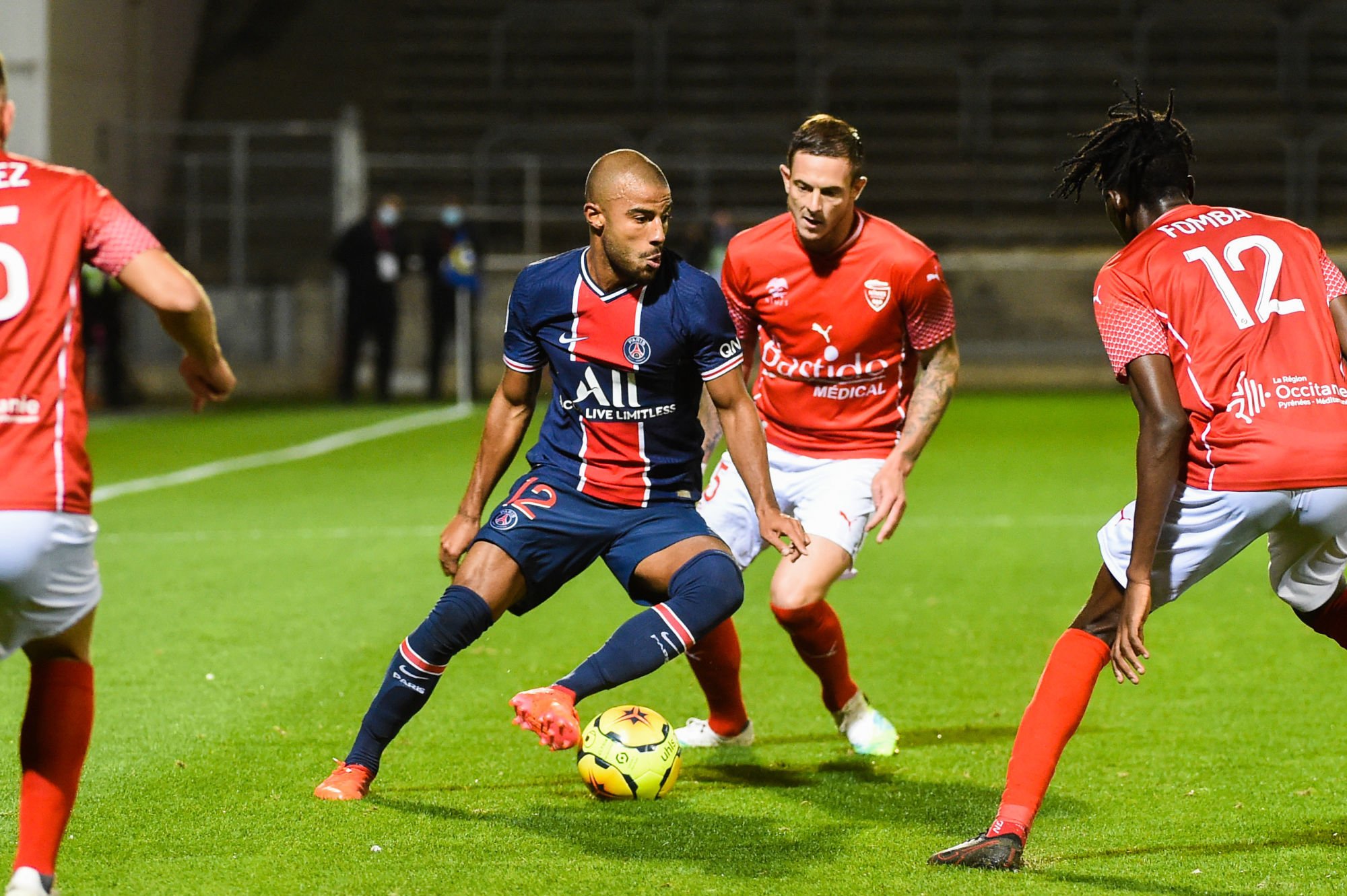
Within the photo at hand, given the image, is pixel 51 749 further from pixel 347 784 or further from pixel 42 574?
pixel 347 784

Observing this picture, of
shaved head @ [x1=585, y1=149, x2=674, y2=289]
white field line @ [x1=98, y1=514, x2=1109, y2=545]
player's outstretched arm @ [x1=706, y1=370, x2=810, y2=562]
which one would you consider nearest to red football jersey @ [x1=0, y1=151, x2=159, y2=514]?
shaved head @ [x1=585, y1=149, x2=674, y2=289]

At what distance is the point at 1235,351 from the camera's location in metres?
4.05

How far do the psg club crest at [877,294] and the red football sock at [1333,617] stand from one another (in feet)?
5.55

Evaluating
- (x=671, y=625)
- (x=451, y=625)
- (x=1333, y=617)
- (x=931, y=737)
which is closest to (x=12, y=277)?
(x=451, y=625)

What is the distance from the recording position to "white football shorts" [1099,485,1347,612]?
13.3 ft

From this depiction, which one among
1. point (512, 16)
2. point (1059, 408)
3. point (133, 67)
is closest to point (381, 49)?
point (512, 16)

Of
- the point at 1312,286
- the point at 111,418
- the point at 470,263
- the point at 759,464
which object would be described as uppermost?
the point at 1312,286

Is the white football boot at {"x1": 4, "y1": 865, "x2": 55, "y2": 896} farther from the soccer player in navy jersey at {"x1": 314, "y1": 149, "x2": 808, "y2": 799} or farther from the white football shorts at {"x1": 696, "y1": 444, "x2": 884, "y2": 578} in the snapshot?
the white football shorts at {"x1": 696, "y1": 444, "x2": 884, "y2": 578}

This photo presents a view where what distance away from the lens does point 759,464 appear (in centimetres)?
463

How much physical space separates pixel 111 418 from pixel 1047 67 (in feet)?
48.6

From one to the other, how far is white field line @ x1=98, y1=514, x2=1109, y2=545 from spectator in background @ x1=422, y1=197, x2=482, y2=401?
9.69 metres

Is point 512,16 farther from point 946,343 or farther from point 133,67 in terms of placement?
point 946,343

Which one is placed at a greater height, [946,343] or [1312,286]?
[1312,286]

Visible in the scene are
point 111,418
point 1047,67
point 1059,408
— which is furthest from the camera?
point 1047,67
